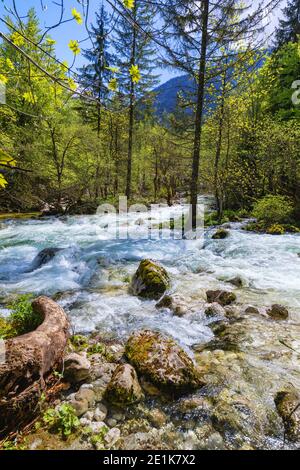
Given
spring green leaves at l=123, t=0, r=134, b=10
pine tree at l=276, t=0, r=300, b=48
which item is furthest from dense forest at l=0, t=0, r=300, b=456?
pine tree at l=276, t=0, r=300, b=48

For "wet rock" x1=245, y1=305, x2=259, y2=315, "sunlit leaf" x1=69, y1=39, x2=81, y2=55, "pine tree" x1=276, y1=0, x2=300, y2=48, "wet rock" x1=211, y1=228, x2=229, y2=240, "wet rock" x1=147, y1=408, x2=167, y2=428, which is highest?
"pine tree" x1=276, y1=0, x2=300, y2=48

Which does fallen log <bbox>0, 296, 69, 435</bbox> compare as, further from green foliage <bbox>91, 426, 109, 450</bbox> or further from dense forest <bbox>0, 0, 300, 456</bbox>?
green foliage <bbox>91, 426, 109, 450</bbox>

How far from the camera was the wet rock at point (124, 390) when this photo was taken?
8.80ft

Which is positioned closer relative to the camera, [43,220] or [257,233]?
[257,233]

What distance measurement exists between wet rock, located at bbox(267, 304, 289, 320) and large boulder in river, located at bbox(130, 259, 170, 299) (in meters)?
1.98

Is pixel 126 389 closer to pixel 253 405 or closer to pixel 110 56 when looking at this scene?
pixel 253 405

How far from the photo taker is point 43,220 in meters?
14.6

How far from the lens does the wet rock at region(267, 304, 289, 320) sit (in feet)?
14.1

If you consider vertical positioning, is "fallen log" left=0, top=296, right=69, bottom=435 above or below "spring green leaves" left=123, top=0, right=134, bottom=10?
below

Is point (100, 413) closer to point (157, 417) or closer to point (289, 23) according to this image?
point (157, 417)

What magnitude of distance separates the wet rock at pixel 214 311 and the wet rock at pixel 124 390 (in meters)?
1.95
